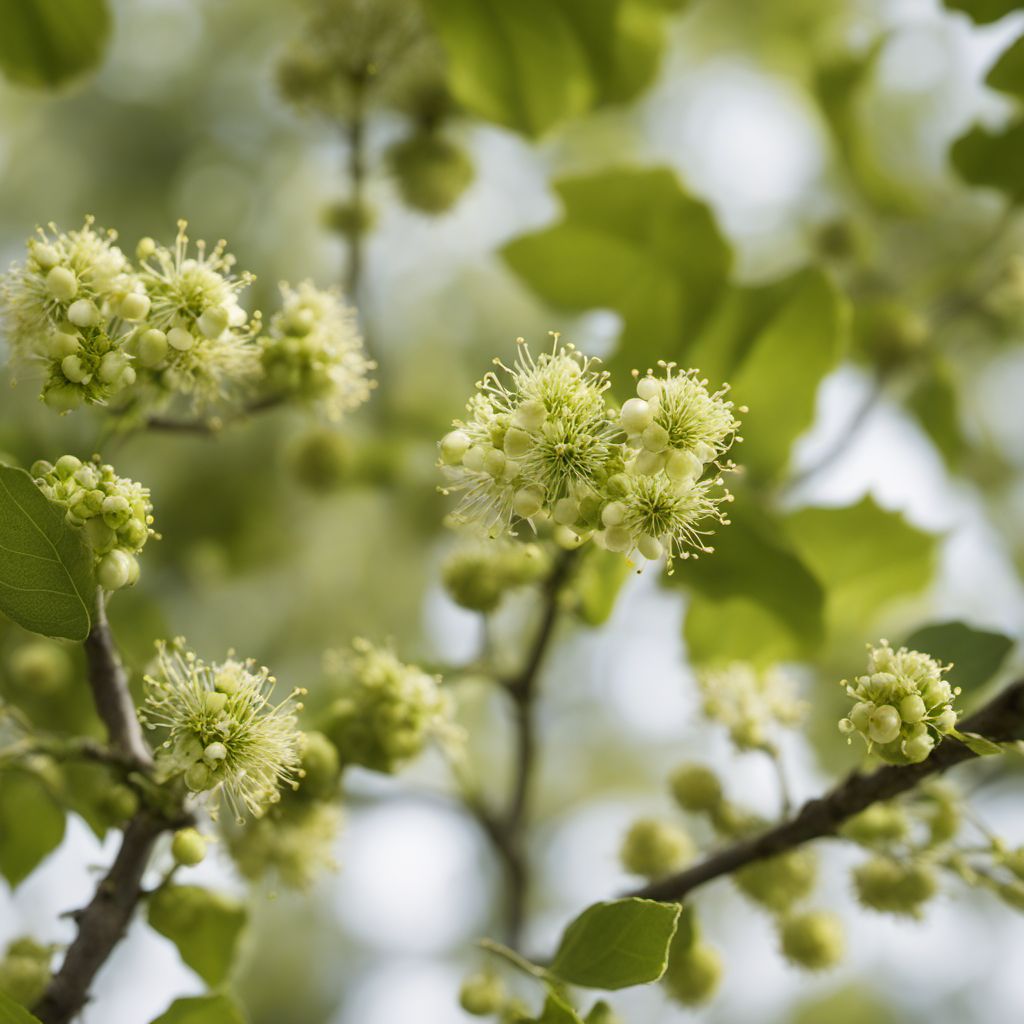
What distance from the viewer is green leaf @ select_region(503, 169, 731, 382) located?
1.31 metres

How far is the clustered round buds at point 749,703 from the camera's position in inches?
47.8

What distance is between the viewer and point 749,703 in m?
1.24

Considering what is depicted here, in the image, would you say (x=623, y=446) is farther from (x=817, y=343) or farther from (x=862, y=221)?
(x=862, y=221)

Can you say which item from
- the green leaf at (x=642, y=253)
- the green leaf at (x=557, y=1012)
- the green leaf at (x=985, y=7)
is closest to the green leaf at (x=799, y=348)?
the green leaf at (x=642, y=253)

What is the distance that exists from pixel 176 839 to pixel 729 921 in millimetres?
1417

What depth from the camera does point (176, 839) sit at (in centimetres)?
92

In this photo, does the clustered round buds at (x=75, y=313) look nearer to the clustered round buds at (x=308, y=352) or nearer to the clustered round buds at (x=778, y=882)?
the clustered round buds at (x=308, y=352)

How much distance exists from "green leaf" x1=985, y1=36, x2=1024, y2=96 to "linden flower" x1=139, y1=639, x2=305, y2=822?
103cm

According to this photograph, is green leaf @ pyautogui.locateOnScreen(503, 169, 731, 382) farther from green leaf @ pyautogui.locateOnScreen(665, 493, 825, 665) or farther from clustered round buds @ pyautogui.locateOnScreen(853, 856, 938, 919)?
clustered round buds @ pyautogui.locateOnScreen(853, 856, 938, 919)

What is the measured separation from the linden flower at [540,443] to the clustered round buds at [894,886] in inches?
22.2

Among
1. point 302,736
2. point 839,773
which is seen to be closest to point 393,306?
point 839,773

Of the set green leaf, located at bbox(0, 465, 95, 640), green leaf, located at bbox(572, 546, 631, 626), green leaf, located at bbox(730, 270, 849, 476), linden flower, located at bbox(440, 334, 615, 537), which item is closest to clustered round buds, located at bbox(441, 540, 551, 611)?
green leaf, located at bbox(572, 546, 631, 626)

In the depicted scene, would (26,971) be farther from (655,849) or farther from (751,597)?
(751,597)

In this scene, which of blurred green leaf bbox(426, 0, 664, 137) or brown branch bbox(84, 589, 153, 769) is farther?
blurred green leaf bbox(426, 0, 664, 137)
